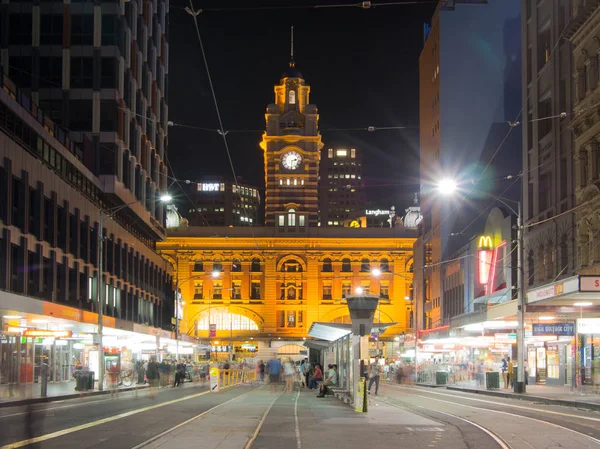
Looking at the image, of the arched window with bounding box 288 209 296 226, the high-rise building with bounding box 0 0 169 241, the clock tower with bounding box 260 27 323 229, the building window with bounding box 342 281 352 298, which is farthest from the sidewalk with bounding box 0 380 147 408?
the clock tower with bounding box 260 27 323 229

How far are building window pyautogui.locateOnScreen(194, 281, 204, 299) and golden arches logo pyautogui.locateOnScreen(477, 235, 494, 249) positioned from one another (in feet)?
234

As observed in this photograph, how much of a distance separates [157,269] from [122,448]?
7911cm

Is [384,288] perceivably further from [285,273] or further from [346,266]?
[285,273]

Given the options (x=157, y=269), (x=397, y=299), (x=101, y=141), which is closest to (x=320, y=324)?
(x=101, y=141)

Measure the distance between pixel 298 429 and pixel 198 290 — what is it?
116 meters

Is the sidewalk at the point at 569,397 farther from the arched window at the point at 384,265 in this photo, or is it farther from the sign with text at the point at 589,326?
the arched window at the point at 384,265

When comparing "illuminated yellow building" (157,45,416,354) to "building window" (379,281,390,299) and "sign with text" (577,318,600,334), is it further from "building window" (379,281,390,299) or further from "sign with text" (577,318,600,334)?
"sign with text" (577,318,600,334)

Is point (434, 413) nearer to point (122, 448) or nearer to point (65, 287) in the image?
point (122, 448)

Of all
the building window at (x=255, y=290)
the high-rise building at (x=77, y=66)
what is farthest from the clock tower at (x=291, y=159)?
the high-rise building at (x=77, y=66)

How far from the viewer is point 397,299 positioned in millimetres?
135750

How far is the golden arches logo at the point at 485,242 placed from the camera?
68688 mm

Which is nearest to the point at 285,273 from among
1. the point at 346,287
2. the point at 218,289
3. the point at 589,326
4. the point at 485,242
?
the point at 346,287

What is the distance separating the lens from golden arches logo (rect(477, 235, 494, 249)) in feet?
225

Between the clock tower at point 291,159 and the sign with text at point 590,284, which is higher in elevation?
the clock tower at point 291,159
